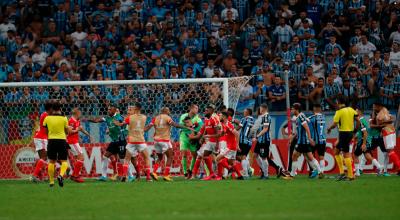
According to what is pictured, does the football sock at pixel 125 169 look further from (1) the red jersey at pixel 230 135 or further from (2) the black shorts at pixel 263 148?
(2) the black shorts at pixel 263 148

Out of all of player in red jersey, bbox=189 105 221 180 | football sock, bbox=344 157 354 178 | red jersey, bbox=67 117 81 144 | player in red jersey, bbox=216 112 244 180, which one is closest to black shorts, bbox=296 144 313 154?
player in red jersey, bbox=216 112 244 180

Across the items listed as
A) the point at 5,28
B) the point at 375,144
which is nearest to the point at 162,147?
the point at 375,144

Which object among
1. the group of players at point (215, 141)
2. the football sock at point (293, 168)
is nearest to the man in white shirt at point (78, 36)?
the group of players at point (215, 141)

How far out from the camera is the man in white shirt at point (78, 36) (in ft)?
102

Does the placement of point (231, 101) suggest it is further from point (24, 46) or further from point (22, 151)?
point (24, 46)

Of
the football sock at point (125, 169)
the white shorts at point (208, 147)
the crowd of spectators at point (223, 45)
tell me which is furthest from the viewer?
the crowd of spectators at point (223, 45)

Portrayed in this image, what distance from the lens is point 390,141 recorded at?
25.0m

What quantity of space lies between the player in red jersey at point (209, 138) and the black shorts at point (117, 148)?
2028 mm

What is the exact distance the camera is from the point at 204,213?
46.8ft

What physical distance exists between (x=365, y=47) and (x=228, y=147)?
24.5ft

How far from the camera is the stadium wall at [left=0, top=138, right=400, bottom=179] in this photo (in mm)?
26422

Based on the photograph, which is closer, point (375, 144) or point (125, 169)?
point (125, 169)

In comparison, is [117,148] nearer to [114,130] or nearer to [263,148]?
[114,130]

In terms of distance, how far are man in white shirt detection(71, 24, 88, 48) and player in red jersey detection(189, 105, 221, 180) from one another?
26.1 ft
